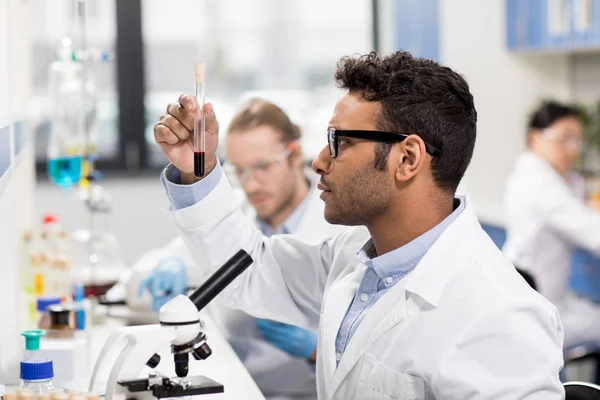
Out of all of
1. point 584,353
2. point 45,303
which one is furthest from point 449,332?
point 584,353

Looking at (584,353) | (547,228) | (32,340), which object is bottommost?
(584,353)

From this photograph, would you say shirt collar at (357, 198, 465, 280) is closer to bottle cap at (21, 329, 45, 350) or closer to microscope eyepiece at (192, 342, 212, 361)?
microscope eyepiece at (192, 342, 212, 361)

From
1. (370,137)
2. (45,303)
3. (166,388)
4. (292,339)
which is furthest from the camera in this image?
(292,339)

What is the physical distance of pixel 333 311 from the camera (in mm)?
1595

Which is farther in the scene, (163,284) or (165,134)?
(163,284)

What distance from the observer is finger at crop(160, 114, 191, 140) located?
160 cm

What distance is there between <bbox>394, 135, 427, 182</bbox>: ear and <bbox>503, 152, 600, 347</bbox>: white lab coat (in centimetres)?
239

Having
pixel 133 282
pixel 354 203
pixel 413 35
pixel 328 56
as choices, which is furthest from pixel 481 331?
pixel 328 56

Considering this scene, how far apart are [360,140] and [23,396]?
654 millimetres

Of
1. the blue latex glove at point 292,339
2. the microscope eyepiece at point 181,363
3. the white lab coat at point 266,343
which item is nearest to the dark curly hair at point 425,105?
the microscope eyepiece at point 181,363

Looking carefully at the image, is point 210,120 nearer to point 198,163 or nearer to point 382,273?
point 198,163

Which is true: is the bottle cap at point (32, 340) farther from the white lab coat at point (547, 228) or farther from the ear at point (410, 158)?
the white lab coat at point (547, 228)

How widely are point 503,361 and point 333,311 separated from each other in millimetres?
370

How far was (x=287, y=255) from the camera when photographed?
72.8 inches
